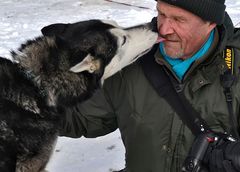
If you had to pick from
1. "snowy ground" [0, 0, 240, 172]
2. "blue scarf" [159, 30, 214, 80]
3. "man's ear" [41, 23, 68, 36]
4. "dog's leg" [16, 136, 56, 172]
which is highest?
"man's ear" [41, 23, 68, 36]

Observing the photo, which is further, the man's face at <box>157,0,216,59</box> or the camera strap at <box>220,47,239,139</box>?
the man's face at <box>157,0,216,59</box>

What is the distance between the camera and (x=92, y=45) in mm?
3311

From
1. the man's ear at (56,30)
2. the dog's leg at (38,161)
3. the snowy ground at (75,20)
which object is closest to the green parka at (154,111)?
the dog's leg at (38,161)

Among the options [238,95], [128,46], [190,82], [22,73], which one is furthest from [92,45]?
[238,95]

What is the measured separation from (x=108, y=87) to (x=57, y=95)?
1.13 ft

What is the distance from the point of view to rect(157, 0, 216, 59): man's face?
2.87m

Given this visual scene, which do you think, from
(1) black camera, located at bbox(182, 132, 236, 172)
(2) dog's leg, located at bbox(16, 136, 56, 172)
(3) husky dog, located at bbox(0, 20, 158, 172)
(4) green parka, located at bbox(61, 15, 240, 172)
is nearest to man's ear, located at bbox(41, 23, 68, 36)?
(3) husky dog, located at bbox(0, 20, 158, 172)

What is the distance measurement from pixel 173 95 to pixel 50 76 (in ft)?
2.69

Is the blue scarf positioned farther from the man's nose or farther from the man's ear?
the man's ear

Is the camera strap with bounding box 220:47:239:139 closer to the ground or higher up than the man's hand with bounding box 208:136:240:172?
higher up

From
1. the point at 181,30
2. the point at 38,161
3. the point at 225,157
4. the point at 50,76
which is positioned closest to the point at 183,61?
the point at 181,30

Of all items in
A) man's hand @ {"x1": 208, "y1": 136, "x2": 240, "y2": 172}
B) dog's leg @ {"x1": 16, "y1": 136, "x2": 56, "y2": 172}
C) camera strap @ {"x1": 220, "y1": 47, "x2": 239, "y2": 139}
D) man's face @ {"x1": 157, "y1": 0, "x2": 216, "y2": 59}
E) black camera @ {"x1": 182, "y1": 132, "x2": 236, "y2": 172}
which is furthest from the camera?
dog's leg @ {"x1": 16, "y1": 136, "x2": 56, "y2": 172}

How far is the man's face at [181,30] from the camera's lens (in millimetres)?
2873

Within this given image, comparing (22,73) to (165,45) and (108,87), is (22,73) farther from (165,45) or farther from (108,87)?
(165,45)
